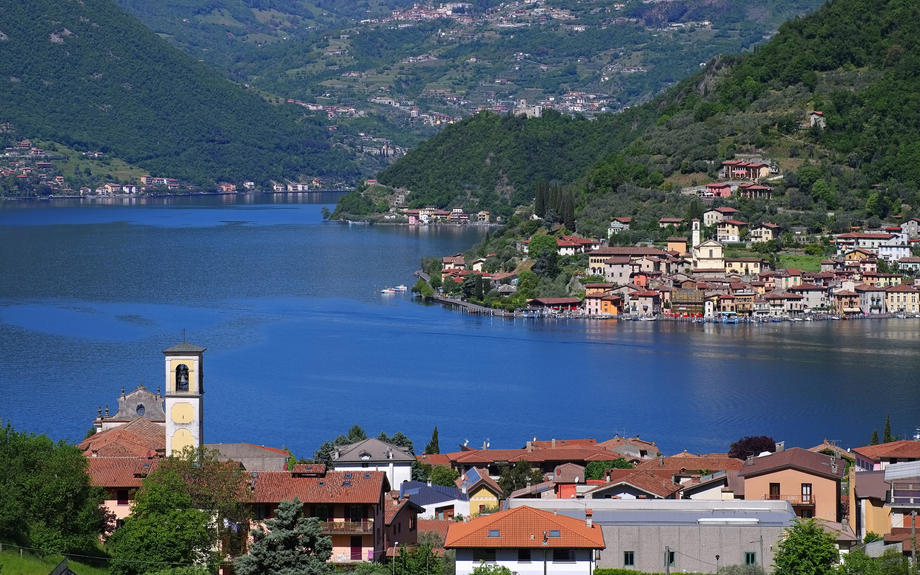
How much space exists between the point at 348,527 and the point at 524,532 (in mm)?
1886

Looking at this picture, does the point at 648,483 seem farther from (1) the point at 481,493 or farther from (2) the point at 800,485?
(1) the point at 481,493

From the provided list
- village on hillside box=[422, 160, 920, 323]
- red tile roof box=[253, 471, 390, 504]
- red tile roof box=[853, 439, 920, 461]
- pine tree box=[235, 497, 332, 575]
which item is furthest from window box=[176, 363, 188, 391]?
village on hillside box=[422, 160, 920, 323]

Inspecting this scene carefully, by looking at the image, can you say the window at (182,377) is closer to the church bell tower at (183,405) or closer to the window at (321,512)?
the church bell tower at (183,405)

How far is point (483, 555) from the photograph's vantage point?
52.4 feet

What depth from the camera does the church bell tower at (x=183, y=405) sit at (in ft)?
66.1

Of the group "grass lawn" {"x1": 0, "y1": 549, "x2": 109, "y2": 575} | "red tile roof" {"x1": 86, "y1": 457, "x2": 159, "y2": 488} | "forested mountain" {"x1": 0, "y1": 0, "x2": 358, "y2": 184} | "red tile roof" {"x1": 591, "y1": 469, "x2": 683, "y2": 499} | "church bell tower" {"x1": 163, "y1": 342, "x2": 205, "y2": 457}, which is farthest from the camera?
"forested mountain" {"x1": 0, "y1": 0, "x2": 358, "y2": 184}

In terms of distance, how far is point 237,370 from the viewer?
4134 centimetres

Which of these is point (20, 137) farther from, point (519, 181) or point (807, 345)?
point (807, 345)

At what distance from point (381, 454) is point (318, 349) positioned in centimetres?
2247

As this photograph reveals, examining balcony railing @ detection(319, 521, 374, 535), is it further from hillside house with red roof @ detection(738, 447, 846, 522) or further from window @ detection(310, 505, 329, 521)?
hillside house with red roof @ detection(738, 447, 846, 522)

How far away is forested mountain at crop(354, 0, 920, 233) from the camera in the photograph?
65750mm

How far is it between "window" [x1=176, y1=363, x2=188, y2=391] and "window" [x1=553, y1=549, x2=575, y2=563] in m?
6.21

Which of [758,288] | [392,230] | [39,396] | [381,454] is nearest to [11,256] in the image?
[392,230]

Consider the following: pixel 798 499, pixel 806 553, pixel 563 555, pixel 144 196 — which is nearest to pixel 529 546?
pixel 563 555
